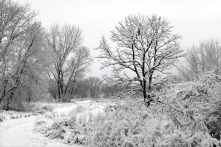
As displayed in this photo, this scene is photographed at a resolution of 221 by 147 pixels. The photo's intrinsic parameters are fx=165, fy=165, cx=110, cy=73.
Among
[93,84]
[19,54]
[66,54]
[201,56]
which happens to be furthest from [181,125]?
[93,84]

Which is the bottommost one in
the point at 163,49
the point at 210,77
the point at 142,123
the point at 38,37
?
the point at 142,123

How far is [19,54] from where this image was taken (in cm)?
1446

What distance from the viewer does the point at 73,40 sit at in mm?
30453

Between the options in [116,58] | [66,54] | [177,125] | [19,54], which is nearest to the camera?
[177,125]

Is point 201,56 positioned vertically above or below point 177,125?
above

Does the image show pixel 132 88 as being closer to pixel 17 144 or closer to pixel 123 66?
pixel 123 66

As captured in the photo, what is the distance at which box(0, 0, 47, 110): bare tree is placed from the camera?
13.2m

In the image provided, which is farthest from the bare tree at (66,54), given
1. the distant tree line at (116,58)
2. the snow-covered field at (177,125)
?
the snow-covered field at (177,125)

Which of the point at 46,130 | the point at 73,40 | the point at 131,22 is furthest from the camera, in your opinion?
the point at 73,40

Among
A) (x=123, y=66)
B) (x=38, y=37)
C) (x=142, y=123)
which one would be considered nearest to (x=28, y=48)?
(x=38, y=37)

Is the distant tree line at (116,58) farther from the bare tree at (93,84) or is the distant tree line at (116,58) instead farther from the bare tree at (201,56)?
the bare tree at (93,84)

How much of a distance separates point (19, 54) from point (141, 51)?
1115 centimetres

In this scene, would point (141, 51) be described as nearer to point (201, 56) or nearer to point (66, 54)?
point (201, 56)

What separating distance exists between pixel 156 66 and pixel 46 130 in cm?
609
